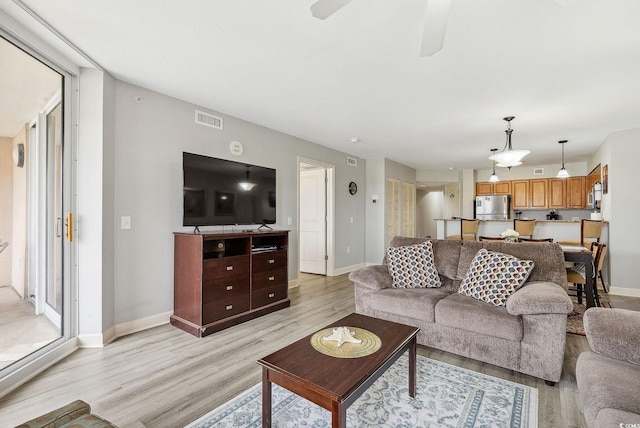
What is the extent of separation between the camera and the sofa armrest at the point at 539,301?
79.4 inches

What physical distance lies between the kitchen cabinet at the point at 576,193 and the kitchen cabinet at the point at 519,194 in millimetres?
798

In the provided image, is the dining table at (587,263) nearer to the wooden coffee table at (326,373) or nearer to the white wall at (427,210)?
the wooden coffee table at (326,373)

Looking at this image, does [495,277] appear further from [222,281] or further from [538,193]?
[538,193]

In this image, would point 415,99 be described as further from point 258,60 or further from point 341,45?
point 258,60

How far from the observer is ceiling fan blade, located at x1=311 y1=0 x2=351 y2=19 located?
1502mm

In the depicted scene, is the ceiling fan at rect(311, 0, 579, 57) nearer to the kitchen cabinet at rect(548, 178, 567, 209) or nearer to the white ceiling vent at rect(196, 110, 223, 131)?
the white ceiling vent at rect(196, 110, 223, 131)

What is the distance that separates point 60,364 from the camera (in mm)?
2348

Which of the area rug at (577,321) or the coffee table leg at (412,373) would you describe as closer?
the coffee table leg at (412,373)

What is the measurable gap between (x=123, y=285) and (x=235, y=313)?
1110 mm

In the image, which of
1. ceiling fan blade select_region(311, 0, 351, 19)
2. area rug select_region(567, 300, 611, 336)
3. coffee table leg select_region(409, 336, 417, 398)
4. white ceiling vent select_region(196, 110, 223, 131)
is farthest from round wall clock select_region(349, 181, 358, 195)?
ceiling fan blade select_region(311, 0, 351, 19)

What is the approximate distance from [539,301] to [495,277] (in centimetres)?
48

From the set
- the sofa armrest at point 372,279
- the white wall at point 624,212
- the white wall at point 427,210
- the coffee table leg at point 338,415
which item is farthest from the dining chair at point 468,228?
the white wall at point 427,210

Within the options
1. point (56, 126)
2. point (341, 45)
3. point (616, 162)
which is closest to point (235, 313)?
point (56, 126)

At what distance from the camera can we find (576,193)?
7008mm
